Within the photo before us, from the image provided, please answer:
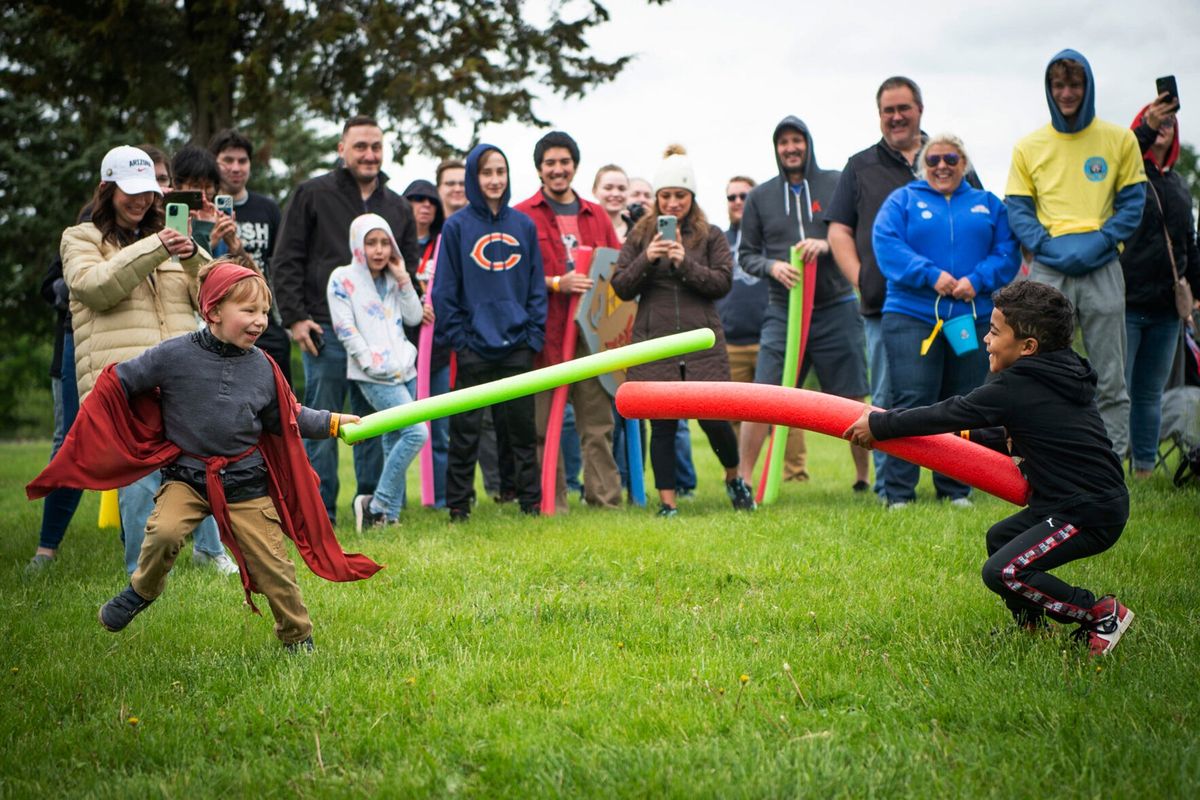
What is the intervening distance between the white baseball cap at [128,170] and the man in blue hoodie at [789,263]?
461 cm

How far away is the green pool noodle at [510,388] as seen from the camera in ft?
15.9

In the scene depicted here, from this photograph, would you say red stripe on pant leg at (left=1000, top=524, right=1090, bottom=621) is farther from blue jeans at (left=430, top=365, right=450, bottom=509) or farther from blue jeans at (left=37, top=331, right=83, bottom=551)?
blue jeans at (left=430, top=365, right=450, bottom=509)

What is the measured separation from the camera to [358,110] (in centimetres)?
1875

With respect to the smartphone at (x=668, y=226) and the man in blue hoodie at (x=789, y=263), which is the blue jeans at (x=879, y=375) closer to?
the man in blue hoodie at (x=789, y=263)

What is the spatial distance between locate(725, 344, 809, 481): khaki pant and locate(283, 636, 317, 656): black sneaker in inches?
254

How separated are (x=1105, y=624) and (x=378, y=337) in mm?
5096

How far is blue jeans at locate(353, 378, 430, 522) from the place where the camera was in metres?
7.87

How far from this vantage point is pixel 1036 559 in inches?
175

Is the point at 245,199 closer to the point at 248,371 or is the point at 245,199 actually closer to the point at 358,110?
the point at 248,371

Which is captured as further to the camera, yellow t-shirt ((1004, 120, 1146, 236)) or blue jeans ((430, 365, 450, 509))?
blue jeans ((430, 365, 450, 509))

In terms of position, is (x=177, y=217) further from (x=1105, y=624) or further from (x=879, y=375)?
(x=879, y=375)

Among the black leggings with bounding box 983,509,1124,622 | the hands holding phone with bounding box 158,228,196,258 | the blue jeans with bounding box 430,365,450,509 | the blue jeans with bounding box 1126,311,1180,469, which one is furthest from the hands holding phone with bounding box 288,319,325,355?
the blue jeans with bounding box 1126,311,1180,469

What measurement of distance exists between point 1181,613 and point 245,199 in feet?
21.7

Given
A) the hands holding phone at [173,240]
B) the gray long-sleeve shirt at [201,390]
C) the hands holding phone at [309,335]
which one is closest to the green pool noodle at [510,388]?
the gray long-sleeve shirt at [201,390]
